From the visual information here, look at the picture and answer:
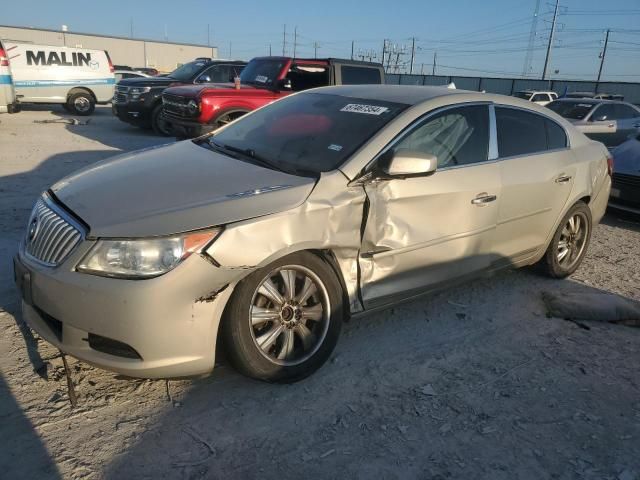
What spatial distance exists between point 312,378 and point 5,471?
5.10 ft

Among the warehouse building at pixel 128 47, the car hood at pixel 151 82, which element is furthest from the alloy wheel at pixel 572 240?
the warehouse building at pixel 128 47

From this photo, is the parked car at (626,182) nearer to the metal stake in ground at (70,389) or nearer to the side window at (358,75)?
the side window at (358,75)

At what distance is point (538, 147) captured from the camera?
4340mm

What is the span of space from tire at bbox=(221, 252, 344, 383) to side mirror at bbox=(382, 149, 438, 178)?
70 centimetres

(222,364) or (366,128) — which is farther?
(366,128)

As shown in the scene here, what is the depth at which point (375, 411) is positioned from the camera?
2789 mm

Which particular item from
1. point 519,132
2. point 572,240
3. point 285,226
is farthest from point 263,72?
point 285,226

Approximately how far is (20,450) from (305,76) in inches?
357

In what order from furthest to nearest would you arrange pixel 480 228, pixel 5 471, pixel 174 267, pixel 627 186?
pixel 627 186, pixel 480 228, pixel 174 267, pixel 5 471

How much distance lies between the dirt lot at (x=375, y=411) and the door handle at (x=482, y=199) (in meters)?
0.90

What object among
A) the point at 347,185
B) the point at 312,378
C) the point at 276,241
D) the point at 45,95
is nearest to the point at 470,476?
the point at 312,378

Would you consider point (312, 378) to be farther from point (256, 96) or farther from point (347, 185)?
point (256, 96)

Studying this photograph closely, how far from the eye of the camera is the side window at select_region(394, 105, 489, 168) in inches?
138

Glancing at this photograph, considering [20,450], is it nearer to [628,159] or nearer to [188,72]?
[628,159]
